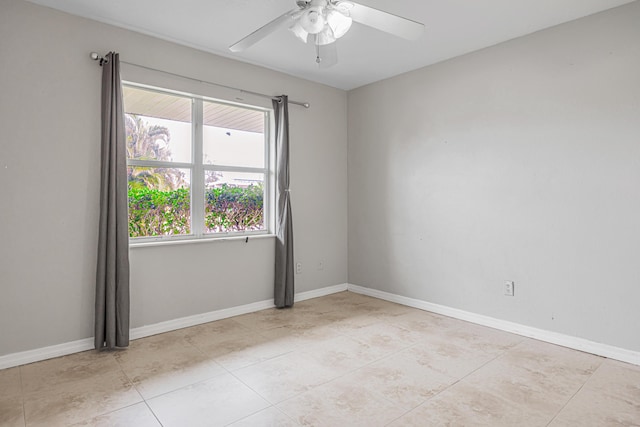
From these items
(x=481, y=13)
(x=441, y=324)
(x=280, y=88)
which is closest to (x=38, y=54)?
(x=280, y=88)

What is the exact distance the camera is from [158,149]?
329 centimetres

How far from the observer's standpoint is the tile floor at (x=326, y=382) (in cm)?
196

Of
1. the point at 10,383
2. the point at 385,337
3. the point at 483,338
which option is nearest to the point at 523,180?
the point at 483,338

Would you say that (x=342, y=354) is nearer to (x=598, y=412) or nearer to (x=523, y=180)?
(x=598, y=412)

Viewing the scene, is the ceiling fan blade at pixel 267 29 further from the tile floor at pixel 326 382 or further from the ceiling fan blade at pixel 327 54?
the tile floor at pixel 326 382

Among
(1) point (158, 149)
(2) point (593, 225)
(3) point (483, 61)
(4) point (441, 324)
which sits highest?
(3) point (483, 61)

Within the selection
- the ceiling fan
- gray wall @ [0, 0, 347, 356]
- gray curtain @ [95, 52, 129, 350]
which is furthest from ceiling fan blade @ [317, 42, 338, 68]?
gray curtain @ [95, 52, 129, 350]

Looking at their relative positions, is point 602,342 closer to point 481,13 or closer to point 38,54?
point 481,13

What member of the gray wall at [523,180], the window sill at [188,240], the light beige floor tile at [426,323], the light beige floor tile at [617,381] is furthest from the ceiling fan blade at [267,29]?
the light beige floor tile at [617,381]

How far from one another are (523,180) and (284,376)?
253 cm

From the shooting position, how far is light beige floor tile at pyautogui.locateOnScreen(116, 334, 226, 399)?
231 cm

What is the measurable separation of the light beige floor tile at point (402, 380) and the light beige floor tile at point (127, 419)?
1.13 metres

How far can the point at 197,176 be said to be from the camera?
3.51 meters

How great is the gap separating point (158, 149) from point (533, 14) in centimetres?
326
